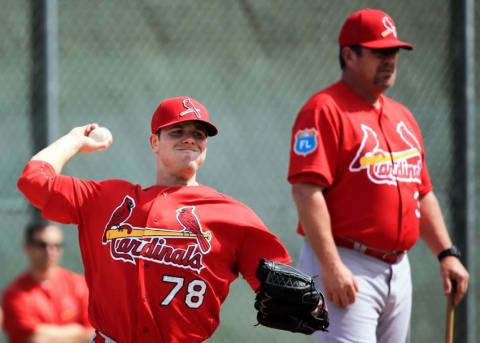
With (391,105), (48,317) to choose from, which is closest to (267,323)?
(391,105)

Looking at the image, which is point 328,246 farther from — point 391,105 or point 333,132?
point 391,105

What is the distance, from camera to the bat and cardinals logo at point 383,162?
3.17 m

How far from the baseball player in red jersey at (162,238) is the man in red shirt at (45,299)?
1880 millimetres

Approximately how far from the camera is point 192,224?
248 centimetres

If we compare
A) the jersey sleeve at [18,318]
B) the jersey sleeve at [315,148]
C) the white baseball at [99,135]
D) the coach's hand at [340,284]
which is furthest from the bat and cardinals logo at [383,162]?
the jersey sleeve at [18,318]

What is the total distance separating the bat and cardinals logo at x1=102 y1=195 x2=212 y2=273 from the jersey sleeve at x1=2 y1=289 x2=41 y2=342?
2.04 meters

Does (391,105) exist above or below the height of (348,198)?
above

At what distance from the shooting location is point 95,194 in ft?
8.42

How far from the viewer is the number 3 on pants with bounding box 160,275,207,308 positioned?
2.41 meters

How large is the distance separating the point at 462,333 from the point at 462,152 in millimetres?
1222

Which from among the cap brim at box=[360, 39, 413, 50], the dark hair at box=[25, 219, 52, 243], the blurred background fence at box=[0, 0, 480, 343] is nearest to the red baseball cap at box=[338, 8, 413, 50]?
the cap brim at box=[360, 39, 413, 50]

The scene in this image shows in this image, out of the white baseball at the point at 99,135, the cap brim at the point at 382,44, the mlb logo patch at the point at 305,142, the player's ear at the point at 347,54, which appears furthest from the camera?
the player's ear at the point at 347,54

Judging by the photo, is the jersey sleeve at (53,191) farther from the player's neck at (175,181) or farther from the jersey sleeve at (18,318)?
the jersey sleeve at (18,318)

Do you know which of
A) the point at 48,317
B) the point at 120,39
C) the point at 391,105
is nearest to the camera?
the point at 391,105
